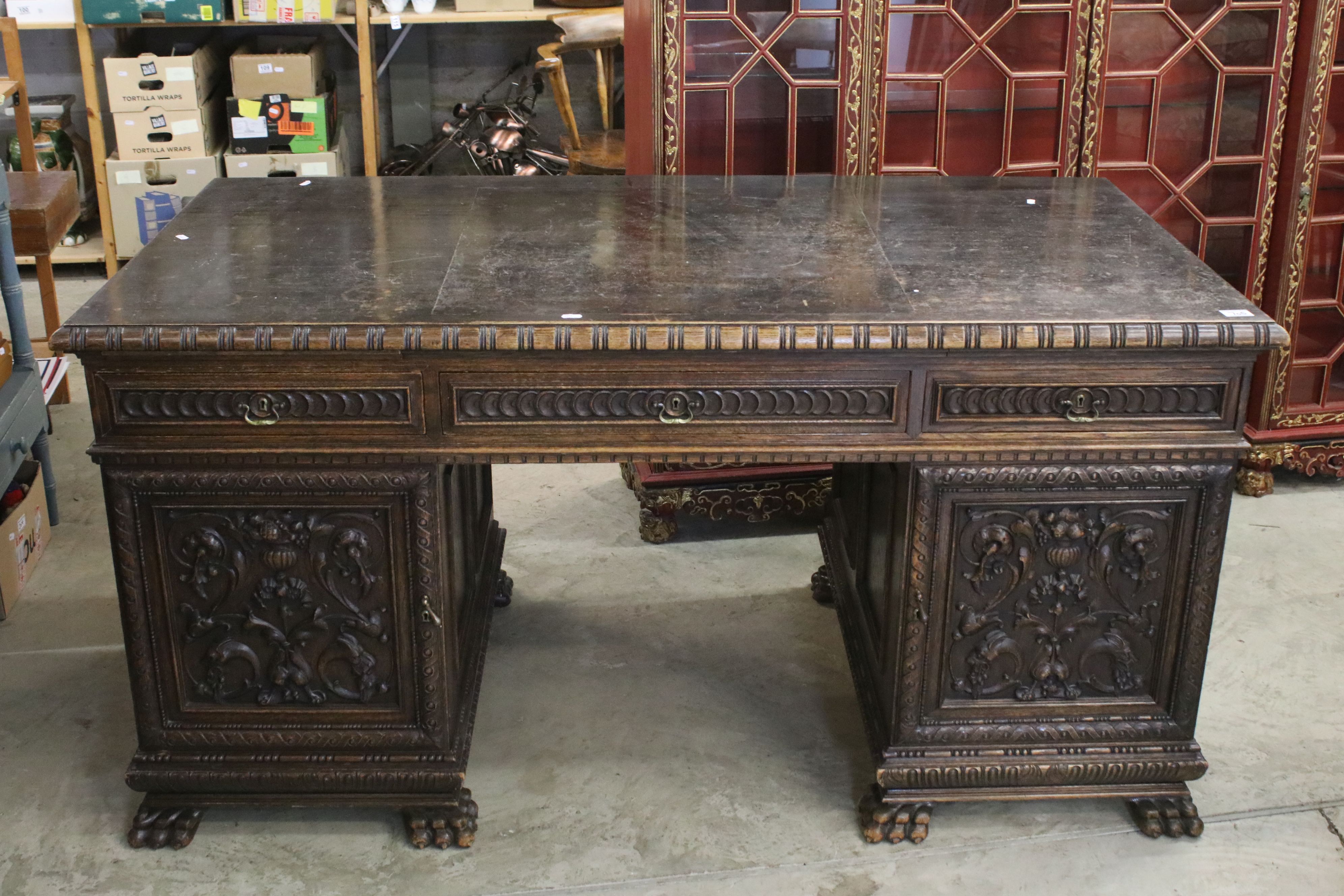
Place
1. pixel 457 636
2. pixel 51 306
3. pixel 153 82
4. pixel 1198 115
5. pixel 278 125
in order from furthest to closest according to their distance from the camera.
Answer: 1. pixel 278 125
2. pixel 153 82
3. pixel 51 306
4. pixel 1198 115
5. pixel 457 636

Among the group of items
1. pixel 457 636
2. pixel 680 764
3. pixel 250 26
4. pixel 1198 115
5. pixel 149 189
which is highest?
pixel 250 26

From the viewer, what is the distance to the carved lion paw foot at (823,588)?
113 inches

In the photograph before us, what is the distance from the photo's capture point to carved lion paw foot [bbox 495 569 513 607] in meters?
2.87

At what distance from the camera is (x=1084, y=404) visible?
6.40ft

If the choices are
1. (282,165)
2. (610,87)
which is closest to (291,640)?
(282,165)

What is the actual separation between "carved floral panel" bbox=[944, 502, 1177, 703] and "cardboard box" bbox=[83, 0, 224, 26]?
3.66m

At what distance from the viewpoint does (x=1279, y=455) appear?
3.30 metres

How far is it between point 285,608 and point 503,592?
86 centimetres

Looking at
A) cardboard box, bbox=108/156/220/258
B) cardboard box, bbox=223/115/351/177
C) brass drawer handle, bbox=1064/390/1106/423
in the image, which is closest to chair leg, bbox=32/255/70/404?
cardboard box, bbox=108/156/220/258

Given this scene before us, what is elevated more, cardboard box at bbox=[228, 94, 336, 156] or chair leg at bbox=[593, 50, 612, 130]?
chair leg at bbox=[593, 50, 612, 130]

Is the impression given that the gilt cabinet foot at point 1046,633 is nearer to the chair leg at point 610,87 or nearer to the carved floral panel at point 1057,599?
the carved floral panel at point 1057,599

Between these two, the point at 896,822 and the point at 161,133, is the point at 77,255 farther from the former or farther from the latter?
the point at 896,822

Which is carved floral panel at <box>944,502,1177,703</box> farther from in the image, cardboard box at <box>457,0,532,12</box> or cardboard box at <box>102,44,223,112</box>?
cardboard box at <box>102,44,223,112</box>

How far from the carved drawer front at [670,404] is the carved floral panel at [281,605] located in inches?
10.0
